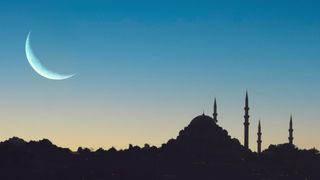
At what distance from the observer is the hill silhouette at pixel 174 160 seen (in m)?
71.5

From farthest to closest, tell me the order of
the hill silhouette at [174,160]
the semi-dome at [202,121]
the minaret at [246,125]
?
1. the minaret at [246,125]
2. the semi-dome at [202,121]
3. the hill silhouette at [174,160]

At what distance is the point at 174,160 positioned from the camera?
81.6 m

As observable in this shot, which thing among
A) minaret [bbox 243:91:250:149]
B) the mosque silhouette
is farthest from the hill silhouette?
minaret [bbox 243:91:250:149]

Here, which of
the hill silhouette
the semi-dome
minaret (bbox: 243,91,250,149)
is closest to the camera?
the hill silhouette

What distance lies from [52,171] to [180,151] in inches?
831

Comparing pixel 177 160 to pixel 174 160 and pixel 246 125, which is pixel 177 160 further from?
pixel 246 125

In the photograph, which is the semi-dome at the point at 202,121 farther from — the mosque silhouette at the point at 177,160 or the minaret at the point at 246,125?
the minaret at the point at 246,125

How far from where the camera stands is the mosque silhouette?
71562 millimetres

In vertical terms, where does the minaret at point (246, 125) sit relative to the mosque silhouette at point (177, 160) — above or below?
above

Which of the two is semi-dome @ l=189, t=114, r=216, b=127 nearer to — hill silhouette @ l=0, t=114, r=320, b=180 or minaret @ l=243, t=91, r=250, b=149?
hill silhouette @ l=0, t=114, r=320, b=180

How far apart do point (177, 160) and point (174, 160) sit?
456mm

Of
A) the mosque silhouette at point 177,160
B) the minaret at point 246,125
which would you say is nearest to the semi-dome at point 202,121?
the mosque silhouette at point 177,160

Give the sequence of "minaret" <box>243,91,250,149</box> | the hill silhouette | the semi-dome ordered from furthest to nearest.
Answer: "minaret" <box>243,91,250,149</box>, the semi-dome, the hill silhouette

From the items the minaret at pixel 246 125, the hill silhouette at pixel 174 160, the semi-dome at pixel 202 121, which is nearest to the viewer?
the hill silhouette at pixel 174 160
